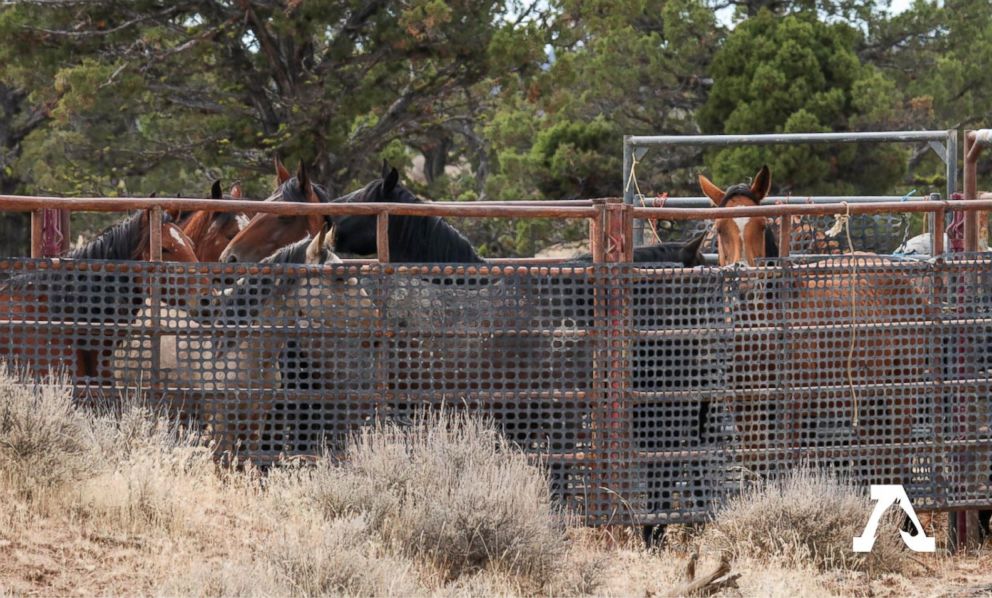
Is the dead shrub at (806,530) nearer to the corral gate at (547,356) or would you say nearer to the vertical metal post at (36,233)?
the corral gate at (547,356)

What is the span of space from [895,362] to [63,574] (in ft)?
14.5

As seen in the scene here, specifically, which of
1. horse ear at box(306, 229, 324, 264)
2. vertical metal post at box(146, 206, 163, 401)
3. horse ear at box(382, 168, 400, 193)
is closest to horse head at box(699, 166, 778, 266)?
horse ear at box(382, 168, 400, 193)

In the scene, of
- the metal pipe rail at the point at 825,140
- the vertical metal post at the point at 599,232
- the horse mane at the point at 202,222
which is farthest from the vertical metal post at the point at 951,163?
the horse mane at the point at 202,222

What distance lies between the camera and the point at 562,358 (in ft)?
22.0

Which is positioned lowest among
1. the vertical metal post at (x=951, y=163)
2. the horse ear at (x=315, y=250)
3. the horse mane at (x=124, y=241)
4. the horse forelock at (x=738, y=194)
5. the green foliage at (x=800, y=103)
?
the horse ear at (x=315, y=250)

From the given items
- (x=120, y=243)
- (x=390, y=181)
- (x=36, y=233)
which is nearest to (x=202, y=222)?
(x=390, y=181)

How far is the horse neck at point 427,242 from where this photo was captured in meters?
8.19

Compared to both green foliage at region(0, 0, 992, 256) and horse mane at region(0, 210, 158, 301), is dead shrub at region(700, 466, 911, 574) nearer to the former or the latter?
horse mane at region(0, 210, 158, 301)

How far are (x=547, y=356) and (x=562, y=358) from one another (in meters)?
0.13

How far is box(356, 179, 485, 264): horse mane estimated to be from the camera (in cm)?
819

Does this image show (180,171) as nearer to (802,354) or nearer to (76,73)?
(76,73)

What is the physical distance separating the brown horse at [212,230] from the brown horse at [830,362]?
484 centimetres

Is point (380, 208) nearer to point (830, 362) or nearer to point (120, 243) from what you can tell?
point (120, 243)

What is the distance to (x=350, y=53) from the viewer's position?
69.7 ft
